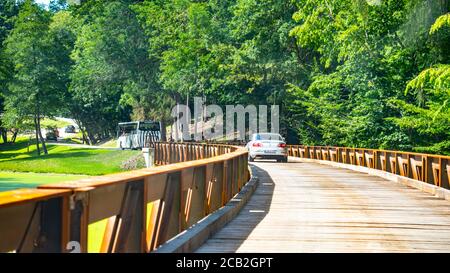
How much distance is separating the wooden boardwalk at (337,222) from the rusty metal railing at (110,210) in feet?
2.60

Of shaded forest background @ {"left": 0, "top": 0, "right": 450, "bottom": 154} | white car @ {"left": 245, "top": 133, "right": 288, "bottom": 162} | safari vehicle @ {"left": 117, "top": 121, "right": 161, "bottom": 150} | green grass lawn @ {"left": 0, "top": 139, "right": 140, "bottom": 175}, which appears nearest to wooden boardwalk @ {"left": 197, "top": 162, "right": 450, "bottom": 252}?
shaded forest background @ {"left": 0, "top": 0, "right": 450, "bottom": 154}

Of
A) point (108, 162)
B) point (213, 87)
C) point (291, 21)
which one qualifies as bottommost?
point (108, 162)

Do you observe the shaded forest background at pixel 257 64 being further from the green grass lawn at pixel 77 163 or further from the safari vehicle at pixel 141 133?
the green grass lawn at pixel 77 163

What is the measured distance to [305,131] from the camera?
52.1 m

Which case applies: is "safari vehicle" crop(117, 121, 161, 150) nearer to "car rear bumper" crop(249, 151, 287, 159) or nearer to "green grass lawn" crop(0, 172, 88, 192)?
"green grass lawn" crop(0, 172, 88, 192)

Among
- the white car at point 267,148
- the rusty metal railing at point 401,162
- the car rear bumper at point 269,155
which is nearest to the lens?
the rusty metal railing at point 401,162

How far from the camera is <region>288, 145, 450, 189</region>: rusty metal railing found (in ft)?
67.1

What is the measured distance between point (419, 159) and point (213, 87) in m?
39.7

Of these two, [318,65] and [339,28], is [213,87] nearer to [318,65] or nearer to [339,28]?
[318,65]

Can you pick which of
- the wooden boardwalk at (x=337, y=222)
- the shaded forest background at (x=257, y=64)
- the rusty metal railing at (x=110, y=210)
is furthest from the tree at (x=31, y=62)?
the rusty metal railing at (x=110, y=210)

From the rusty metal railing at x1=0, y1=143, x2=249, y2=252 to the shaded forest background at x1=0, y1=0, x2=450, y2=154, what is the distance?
50.6ft

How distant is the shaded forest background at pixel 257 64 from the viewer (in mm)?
34906

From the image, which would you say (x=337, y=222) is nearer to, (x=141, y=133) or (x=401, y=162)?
(x=401, y=162)
